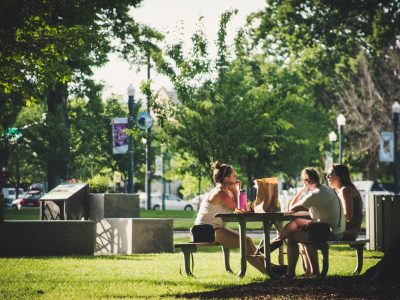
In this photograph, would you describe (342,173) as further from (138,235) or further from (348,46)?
(348,46)

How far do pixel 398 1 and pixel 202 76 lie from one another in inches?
646

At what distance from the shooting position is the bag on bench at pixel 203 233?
11.9 metres

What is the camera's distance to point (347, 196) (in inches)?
486

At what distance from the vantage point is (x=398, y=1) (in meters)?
39.1

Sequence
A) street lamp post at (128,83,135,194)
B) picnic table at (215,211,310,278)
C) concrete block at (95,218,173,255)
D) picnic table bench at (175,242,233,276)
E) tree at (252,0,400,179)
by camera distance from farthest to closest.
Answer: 1. tree at (252,0,400,179)
2. street lamp post at (128,83,135,194)
3. concrete block at (95,218,173,255)
4. picnic table bench at (175,242,233,276)
5. picnic table at (215,211,310,278)

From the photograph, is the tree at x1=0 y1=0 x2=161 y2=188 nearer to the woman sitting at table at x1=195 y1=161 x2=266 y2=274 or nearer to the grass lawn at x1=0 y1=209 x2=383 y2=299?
the grass lawn at x1=0 y1=209 x2=383 y2=299

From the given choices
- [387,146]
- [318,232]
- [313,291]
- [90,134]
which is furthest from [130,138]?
[313,291]

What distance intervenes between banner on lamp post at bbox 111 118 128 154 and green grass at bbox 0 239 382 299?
1345 centimetres

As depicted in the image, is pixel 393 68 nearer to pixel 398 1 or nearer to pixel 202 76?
pixel 398 1

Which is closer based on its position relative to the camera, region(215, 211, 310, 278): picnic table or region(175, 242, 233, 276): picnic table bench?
region(215, 211, 310, 278): picnic table

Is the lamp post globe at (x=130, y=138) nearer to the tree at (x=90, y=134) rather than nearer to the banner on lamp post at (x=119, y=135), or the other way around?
the banner on lamp post at (x=119, y=135)

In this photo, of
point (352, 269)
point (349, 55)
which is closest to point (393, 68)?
point (349, 55)

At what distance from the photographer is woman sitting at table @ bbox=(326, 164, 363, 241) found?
12258 millimetres

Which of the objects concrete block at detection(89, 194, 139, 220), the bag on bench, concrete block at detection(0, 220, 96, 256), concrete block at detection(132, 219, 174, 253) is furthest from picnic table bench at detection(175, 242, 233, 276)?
concrete block at detection(89, 194, 139, 220)
